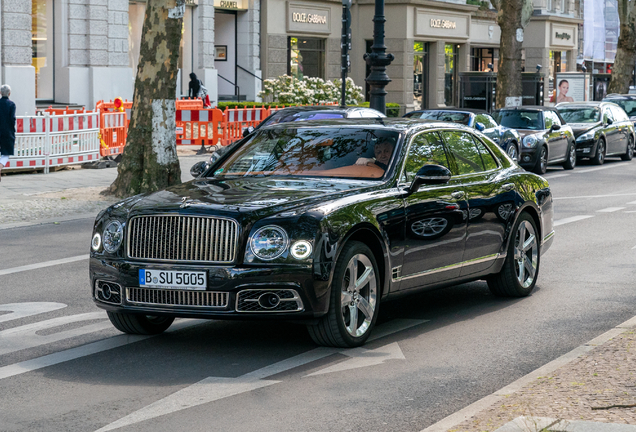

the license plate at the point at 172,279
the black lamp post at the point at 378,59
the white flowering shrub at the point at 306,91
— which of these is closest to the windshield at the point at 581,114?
the white flowering shrub at the point at 306,91

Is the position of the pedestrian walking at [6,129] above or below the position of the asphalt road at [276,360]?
above

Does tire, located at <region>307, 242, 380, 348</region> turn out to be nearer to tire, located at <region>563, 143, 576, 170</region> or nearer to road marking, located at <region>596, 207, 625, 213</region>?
road marking, located at <region>596, 207, 625, 213</region>

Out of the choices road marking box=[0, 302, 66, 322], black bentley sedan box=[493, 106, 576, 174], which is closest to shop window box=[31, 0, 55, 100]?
black bentley sedan box=[493, 106, 576, 174]

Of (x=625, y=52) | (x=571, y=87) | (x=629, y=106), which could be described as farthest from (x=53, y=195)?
(x=625, y=52)

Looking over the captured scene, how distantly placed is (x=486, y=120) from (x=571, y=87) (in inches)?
863

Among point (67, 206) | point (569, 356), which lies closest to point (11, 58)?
point (67, 206)

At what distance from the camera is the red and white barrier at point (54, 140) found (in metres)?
21.0

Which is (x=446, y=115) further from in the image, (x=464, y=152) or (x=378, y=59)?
(x=464, y=152)

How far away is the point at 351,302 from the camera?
7059mm

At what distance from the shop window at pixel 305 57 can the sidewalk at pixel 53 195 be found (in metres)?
18.7

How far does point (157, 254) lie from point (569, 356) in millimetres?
2604

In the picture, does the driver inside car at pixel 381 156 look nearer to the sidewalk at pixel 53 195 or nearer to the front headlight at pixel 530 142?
the sidewalk at pixel 53 195

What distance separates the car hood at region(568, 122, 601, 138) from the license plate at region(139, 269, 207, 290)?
22517 mm

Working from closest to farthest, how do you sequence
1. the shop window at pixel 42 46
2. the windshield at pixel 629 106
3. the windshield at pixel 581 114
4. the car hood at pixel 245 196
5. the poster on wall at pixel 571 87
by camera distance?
the car hood at pixel 245 196 → the windshield at pixel 581 114 → the shop window at pixel 42 46 → the windshield at pixel 629 106 → the poster on wall at pixel 571 87
